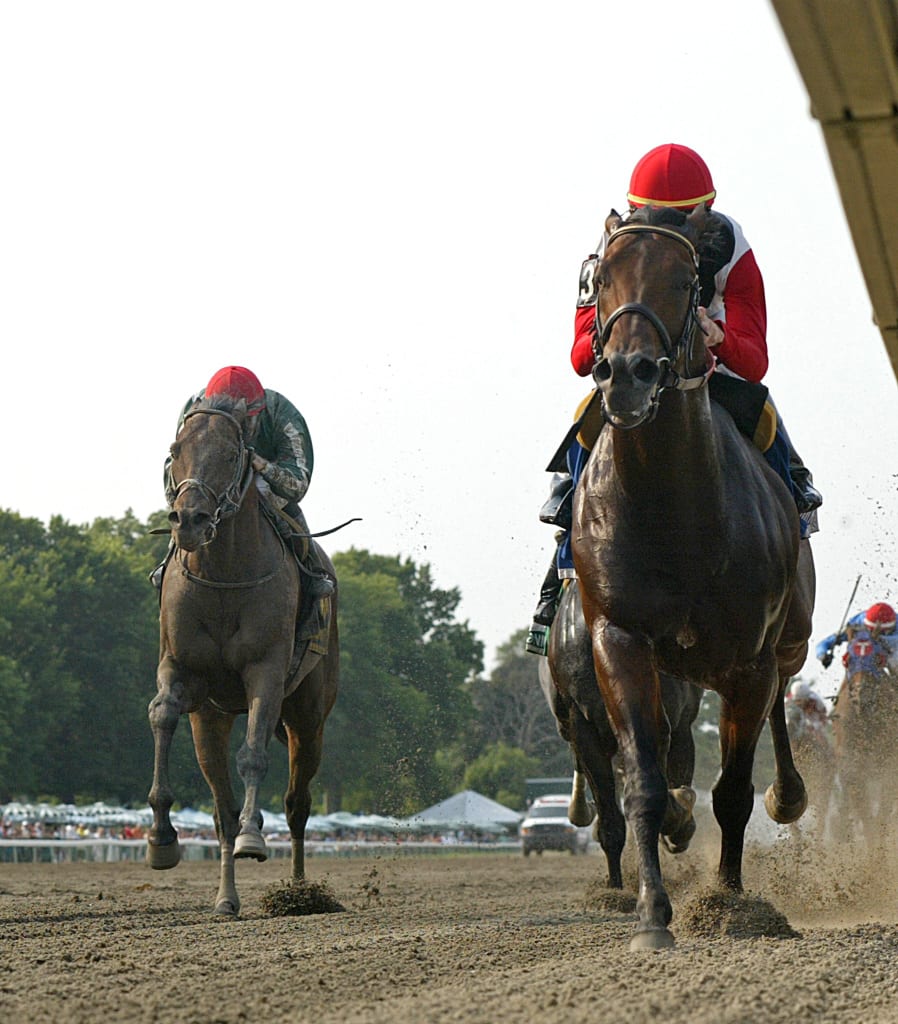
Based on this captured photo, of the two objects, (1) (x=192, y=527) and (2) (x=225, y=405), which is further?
(2) (x=225, y=405)

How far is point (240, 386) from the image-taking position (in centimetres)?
1262

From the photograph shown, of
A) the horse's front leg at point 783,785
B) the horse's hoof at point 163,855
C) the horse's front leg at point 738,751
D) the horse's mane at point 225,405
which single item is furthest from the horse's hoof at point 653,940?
the horse's mane at point 225,405

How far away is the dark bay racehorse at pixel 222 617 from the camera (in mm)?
11508

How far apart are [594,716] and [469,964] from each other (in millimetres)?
5049

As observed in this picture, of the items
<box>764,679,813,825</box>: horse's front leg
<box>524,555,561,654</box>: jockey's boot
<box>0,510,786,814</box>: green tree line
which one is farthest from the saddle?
<box>0,510,786,814</box>: green tree line

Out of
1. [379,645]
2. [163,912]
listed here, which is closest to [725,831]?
[163,912]

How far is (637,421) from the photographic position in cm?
686

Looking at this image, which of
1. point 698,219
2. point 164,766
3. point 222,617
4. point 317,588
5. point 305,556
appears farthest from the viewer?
point 305,556

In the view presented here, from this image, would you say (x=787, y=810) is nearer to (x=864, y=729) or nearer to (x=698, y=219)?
(x=698, y=219)

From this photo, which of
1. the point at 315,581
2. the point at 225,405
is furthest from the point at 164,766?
the point at 225,405

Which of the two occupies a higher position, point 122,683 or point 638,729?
point 122,683

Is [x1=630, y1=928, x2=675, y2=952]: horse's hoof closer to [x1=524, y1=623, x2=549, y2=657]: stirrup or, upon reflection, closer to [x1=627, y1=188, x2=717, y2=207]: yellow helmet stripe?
[x1=627, y1=188, x2=717, y2=207]: yellow helmet stripe

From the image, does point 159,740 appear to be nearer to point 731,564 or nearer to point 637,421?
point 731,564

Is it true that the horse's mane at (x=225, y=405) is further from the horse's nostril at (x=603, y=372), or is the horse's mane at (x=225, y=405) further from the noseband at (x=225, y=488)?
the horse's nostril at (x=603, y=372)
